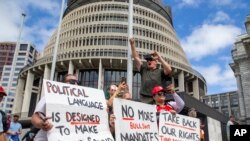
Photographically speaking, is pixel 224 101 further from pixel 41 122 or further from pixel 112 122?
pixel 41 122

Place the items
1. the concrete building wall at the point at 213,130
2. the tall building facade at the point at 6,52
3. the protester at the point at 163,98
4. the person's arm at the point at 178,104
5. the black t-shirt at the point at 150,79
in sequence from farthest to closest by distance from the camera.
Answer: the tall building facade at the point at 6,52 < the concrete building wall at the point at 213,130 < the black t-shirt at the point at 150,79 < the person's arm at the point at 178,104 < the protester at the point at 163,98

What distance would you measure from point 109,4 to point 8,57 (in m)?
120

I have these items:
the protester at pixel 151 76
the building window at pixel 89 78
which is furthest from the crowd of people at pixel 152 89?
the building window at pixel 89 78

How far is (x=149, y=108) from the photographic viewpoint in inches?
207

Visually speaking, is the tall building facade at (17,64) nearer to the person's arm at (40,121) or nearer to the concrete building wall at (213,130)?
the concrete building wall at (213,130)

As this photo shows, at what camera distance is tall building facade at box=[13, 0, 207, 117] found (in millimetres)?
55719

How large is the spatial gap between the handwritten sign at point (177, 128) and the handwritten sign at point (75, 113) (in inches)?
47.6

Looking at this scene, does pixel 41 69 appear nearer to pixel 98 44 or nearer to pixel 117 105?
pixel 98 44

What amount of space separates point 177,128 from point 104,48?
52.2 m

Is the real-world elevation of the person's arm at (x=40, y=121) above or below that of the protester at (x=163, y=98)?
below

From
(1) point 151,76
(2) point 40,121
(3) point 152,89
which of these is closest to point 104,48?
(1) point 151,76

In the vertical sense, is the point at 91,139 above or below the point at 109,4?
below

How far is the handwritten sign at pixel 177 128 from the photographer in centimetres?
531

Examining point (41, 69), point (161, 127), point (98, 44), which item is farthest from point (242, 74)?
point (41, 69)
